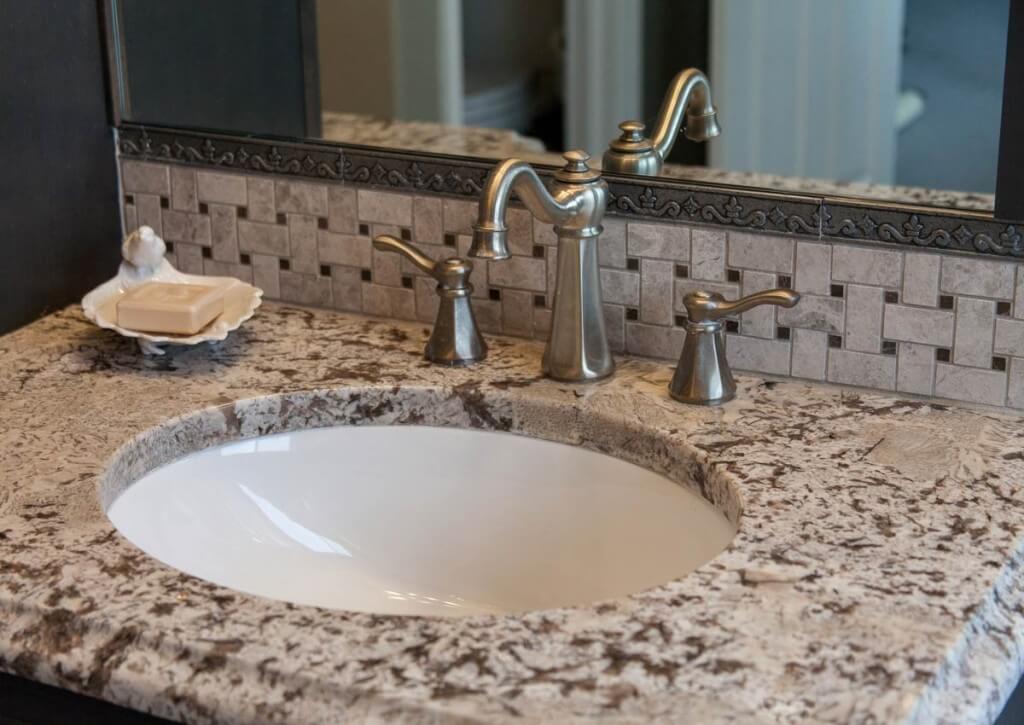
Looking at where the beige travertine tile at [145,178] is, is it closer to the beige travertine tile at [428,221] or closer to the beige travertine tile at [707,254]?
the beige travertine tile at [428,221]

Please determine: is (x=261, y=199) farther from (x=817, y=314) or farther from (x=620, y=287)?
(x=817, y=314)

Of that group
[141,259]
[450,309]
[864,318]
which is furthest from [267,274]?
[864,318]

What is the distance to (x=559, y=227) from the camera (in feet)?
4.25

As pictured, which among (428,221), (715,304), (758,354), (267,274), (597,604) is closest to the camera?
(597,604)

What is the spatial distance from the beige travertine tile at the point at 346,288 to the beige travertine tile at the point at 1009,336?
644 millimetres

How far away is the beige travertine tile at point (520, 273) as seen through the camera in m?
1.43

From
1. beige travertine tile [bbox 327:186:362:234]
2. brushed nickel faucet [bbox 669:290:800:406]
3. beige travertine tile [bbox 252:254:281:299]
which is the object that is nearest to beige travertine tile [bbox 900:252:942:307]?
brushed nickel faucet [bbox 669:290:800:406]

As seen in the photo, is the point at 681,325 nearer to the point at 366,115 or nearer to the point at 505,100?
the point at 505,100

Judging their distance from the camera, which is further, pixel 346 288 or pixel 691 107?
pixel 346 288

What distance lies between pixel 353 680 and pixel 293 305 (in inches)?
29.7

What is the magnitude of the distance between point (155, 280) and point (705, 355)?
23.0 inches

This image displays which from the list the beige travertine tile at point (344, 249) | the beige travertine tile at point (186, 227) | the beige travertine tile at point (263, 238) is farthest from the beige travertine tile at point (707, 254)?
the beige travertine tile at point (186, 227)

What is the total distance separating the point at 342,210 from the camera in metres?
1.51

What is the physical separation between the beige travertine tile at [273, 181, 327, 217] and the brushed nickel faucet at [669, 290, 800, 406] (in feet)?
1.43
